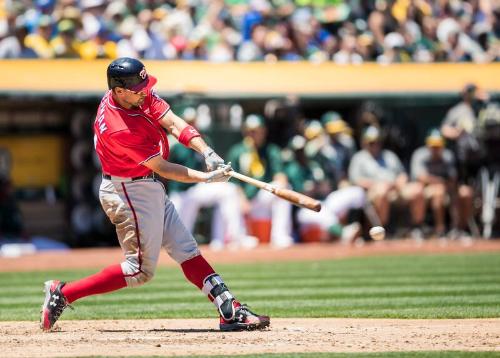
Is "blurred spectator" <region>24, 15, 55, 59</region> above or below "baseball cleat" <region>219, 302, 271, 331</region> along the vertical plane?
above

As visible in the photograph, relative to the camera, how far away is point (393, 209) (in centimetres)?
1532

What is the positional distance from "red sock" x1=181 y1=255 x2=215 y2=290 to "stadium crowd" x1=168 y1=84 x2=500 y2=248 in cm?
716

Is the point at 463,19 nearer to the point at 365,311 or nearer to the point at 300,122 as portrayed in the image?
the point at 300,122

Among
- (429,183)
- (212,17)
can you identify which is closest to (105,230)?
(212,17)

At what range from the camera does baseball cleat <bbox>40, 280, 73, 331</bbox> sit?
6.96 m

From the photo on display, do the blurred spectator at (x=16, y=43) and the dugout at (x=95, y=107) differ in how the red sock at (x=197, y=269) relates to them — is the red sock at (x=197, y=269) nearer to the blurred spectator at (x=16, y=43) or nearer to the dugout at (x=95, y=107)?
the dugout at (x=95, y=107)

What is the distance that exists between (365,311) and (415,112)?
8.32 meters

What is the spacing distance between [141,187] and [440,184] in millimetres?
9054

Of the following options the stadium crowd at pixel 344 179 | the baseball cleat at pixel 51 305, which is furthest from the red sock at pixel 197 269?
the stadium crowd at pixel 344 179

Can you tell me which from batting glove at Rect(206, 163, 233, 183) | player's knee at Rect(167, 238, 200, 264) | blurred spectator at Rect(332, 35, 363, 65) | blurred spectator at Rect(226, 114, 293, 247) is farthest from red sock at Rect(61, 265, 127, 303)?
blurred spectator at Rect(332, 35, 363, 65)

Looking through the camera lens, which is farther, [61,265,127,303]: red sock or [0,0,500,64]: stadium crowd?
[0,0,500,64]: stadium crowd

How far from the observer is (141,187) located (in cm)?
678

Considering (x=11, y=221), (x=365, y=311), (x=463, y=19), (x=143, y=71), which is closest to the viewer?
(x=143, y=71)

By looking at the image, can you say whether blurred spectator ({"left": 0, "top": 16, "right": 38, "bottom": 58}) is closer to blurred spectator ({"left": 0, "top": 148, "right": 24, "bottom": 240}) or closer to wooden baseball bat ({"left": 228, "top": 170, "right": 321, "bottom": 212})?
blurred spectator ({"left": 0, "top": 148, "right": 24, "bottom": 240})
